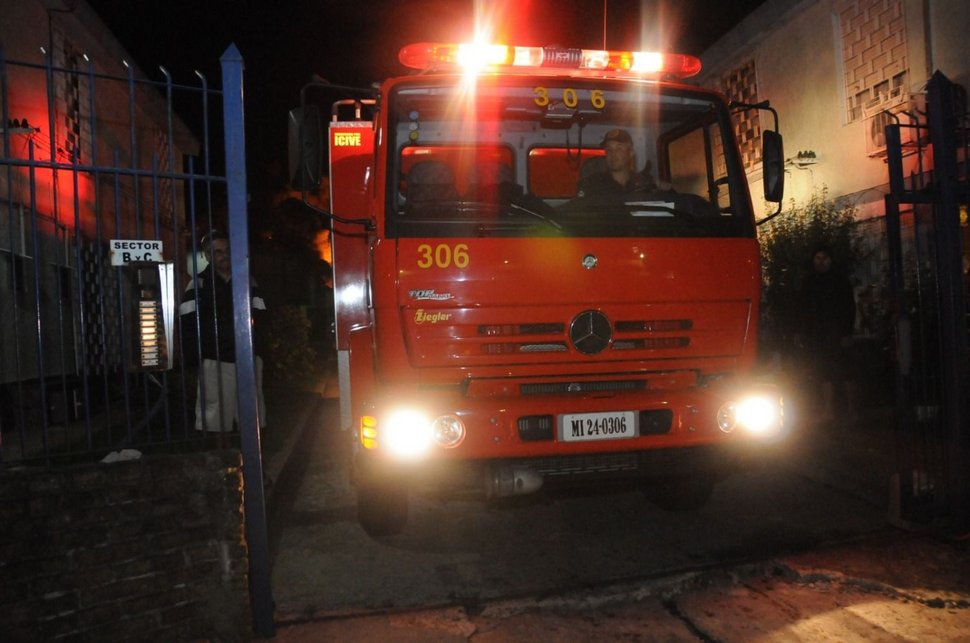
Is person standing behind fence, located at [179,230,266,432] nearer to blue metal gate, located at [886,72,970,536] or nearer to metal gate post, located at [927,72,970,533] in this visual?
blue metal gate, located at [886,72,970,536]

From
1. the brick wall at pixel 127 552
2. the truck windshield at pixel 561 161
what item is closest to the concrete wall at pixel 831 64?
the truck windshield at pixel 561 161

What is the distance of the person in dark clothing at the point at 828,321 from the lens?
6820 mm

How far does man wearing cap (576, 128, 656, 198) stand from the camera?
454 cm

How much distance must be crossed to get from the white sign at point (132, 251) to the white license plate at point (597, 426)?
2.12 metres

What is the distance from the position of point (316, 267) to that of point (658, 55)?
59.2 ft

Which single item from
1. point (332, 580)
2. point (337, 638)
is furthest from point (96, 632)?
point (332, 580)

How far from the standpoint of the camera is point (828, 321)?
683cm

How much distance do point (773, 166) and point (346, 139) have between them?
284cm

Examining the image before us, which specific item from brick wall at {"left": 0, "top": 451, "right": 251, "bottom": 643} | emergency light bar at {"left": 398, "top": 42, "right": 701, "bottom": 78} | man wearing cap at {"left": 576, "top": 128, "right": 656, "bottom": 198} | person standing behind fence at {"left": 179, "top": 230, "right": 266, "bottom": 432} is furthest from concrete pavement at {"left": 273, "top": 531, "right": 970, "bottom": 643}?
emergency light bar at {"left": 398, "top": 42, "right": 701, "bottom": 78}

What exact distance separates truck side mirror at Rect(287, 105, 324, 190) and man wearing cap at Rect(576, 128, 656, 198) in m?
1.55

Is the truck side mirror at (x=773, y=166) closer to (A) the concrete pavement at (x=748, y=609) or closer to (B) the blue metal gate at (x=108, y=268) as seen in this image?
(A) the concrete pavement at (x=748, y=609)

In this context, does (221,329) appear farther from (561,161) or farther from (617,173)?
(617,173)

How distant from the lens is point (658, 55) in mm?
4742

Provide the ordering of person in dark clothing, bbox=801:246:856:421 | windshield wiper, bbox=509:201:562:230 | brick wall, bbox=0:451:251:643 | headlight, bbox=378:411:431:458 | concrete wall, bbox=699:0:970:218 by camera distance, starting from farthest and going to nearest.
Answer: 1. concrete wall, bbox=699:0:970:218
2. person in dark clothing, bbox=801:246:856:421
3. windshield wiper, bbox=509:201:562:230
4. headlight, bbox=378:411:431:458
5. brick wall, bbox=0:451:251:643
